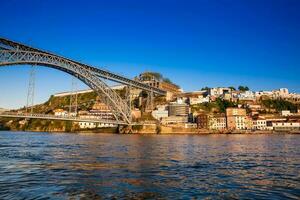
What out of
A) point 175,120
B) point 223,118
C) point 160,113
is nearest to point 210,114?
point 223,118

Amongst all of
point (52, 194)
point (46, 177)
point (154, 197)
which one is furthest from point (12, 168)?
point (154, 197)

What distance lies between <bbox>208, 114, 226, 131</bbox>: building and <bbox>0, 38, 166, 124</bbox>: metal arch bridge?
2237 centimetres

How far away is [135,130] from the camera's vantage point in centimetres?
9456

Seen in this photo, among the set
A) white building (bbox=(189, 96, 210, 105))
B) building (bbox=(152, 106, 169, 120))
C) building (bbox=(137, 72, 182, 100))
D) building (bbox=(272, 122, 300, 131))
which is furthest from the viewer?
building (bbox=(137, 72, 182, 100))

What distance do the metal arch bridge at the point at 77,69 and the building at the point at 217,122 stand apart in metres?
22.4

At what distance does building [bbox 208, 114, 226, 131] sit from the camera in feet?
322

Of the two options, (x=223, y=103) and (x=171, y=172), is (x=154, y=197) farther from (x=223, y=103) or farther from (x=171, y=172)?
(x=223, y=103)

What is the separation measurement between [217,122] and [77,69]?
5075cm

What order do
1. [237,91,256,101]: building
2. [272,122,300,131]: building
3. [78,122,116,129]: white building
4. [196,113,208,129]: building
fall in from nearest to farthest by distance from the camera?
[272,122,300,131]: building → [196,113,208,129]: building → [78,122,116,129]: white building → [237,91,256,101]: building

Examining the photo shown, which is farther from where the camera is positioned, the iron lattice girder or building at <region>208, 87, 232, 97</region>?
building at <region>208, 87, 232, 97</region>

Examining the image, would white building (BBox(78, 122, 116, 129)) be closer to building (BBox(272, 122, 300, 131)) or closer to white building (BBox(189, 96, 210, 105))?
white building (BBox(189, 96, 210, 105))

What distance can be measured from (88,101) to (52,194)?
133685 millimetres

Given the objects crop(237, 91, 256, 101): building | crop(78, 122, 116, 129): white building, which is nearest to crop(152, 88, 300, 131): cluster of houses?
crop(237, 91, 256, 101): building

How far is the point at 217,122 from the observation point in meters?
100
